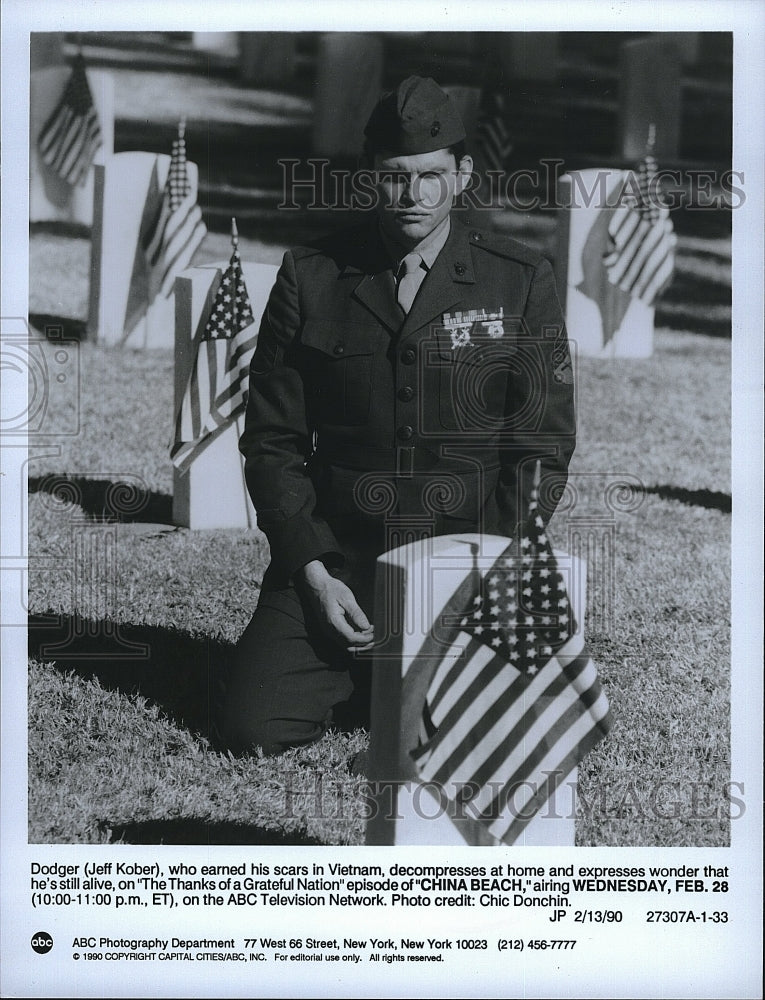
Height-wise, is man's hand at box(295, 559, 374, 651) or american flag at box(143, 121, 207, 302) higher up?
american flag at box(143, 121, 207, 302)

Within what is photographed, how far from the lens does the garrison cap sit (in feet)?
13.3

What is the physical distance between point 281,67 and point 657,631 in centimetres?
265

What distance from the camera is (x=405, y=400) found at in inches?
167

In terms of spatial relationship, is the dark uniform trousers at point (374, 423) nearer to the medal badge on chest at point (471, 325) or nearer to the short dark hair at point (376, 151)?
the medal badge on chest at point (471, 325)

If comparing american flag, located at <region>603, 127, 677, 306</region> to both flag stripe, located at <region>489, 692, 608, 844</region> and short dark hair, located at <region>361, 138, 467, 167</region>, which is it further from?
flag stripe, located at <region>489, 692, 608, 844</region>

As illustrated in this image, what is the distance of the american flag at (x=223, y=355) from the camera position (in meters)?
5.46

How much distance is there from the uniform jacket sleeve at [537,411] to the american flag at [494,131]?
1477 millimetres

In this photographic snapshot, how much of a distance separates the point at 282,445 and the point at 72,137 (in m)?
2.78

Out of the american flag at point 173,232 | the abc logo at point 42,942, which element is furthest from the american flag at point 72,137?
the abc logo at point 42,942

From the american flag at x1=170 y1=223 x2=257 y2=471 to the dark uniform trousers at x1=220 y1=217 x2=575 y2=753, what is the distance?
1.09 meters

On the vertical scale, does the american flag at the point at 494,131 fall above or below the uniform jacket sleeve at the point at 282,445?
above

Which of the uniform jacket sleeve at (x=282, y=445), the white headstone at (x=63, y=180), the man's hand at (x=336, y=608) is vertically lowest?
the man's hand at (x=336, y=608)

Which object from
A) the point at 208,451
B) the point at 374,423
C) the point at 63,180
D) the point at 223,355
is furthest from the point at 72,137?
the point at 374,423

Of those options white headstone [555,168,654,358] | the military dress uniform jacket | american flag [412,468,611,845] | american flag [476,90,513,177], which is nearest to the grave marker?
american flag [476,90,513,177]
